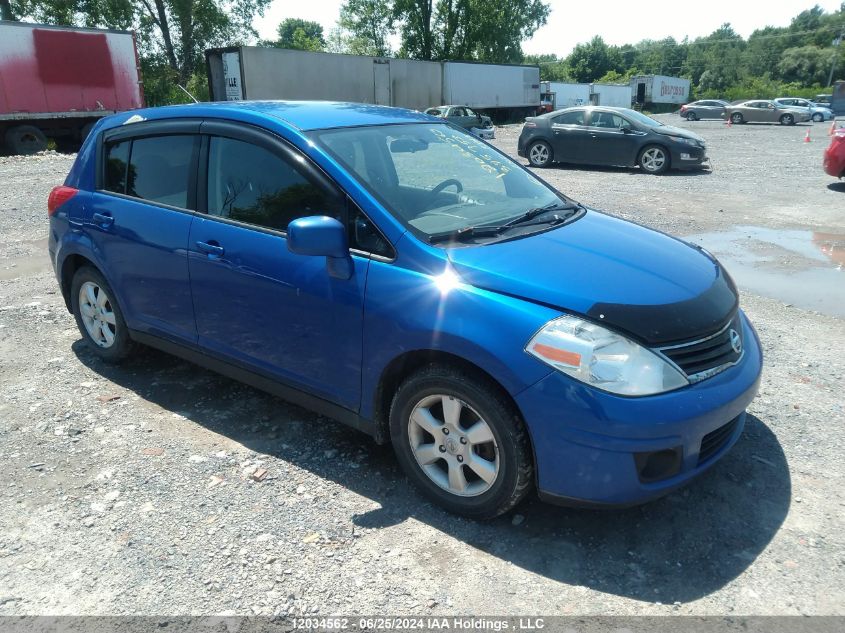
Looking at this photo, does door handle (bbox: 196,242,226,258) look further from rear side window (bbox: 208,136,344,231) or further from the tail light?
the tail light

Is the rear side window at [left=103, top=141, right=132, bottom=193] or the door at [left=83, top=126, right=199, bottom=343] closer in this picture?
the door at [left=83, top=126, right=199, bottom=343]

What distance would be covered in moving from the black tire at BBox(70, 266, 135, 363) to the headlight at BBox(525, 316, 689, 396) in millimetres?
3100

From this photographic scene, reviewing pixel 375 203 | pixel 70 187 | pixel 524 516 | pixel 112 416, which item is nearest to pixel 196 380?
pixel 112 416

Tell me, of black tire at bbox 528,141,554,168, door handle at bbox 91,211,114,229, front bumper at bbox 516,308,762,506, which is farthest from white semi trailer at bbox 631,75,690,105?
front bumper at bbox 516,308,762,506

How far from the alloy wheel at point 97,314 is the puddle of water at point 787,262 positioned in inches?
223

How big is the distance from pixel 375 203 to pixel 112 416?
225 centimetres

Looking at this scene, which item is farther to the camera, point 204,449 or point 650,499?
point 204,449

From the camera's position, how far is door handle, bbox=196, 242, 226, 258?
348 centimetres

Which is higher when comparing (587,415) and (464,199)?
(464,199)

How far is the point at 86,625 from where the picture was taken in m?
2.39

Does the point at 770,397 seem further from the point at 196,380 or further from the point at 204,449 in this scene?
the point at 196,380

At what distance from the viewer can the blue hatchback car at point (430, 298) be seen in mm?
2533

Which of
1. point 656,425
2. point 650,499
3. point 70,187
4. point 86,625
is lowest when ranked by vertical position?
point 86,625

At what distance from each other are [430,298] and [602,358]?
76 centimetres
